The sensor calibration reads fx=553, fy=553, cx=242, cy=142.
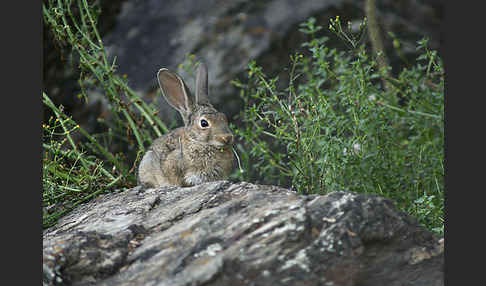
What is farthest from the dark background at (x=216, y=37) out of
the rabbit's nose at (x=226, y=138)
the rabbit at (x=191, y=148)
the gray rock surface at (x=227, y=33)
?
the rabbit's nose at (x=226, y=138)

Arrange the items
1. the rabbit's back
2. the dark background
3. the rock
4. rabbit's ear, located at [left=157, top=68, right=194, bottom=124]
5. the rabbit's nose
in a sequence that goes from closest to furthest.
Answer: the rock, the rabbit's nose, the rabbit's back, rabbit's ear, located at [left=157, top=68, right=194, bottom=124], the dark background

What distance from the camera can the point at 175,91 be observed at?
5.71 metres

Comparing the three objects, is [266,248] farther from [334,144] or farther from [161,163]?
[161,163]

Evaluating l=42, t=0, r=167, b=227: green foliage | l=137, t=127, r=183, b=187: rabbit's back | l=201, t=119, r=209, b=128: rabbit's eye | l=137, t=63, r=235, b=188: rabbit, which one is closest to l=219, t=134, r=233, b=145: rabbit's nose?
l=137, t=63, r=235, b=188: rabbit

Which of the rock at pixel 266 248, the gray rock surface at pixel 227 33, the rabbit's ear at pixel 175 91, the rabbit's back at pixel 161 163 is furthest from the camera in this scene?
the gray rock surface at pixel 227 33

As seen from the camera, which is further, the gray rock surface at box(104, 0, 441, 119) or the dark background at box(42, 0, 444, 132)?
the gray rock surface at box(104, 0, 441, 119)

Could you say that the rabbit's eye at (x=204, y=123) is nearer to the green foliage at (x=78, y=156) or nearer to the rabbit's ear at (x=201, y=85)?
the rabbit's ear at (x=201, y=85)

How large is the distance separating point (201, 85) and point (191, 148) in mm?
678

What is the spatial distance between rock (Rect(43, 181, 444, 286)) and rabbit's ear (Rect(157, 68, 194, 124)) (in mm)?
1961

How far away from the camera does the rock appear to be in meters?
3.08

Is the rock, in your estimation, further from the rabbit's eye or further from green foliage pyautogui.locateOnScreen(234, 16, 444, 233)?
the rabbit's eye

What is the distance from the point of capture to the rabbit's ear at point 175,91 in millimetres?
5578

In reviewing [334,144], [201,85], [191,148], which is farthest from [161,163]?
[334,144]

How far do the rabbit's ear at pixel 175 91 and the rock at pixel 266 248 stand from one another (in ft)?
6.44
